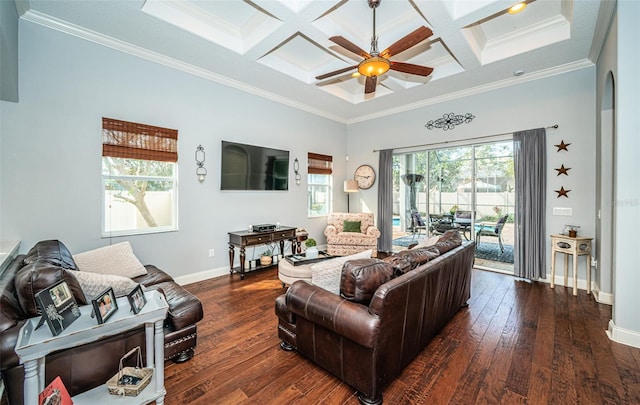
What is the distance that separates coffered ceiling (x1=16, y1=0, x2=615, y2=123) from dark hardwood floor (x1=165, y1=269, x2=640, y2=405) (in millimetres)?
3232

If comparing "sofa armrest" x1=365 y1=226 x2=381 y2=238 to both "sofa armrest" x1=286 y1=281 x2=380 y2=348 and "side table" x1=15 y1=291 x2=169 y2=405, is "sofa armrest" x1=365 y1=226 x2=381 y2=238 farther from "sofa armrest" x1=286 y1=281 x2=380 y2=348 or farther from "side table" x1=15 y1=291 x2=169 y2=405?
"side table" x1=15 y1=291 x2=169 y2=405

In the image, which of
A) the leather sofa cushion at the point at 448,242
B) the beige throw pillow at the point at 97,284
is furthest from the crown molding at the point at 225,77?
the beige throw pillow at the point at 97,284

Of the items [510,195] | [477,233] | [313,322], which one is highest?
[510,195]

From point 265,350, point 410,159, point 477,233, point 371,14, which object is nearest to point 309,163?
point 410,159

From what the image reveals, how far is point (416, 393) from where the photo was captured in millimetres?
1839

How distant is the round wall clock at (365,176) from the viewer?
627 cm

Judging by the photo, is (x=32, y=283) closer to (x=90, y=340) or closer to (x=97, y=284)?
(x=97, y=284)

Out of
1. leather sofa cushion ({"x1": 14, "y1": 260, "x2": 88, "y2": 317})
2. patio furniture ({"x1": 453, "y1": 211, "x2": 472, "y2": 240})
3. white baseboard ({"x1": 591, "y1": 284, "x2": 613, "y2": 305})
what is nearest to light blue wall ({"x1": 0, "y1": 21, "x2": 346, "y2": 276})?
leather sofa cushion ({"x1": 14, "y1": 260, "x2": 88, "y2": 317})

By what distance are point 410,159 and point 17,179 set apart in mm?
6015

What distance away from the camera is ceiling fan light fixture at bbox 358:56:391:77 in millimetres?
2756

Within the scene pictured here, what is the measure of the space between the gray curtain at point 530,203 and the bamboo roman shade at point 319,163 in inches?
140

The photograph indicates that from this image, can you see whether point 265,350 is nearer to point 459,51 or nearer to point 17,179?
point 17,179

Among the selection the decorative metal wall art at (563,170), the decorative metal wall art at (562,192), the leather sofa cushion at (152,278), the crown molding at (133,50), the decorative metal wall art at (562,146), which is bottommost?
the leather sofa cushion at (152,278)

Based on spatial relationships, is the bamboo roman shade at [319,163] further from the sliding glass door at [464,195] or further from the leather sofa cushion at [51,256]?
the leather sofa cushion at [51,256]
